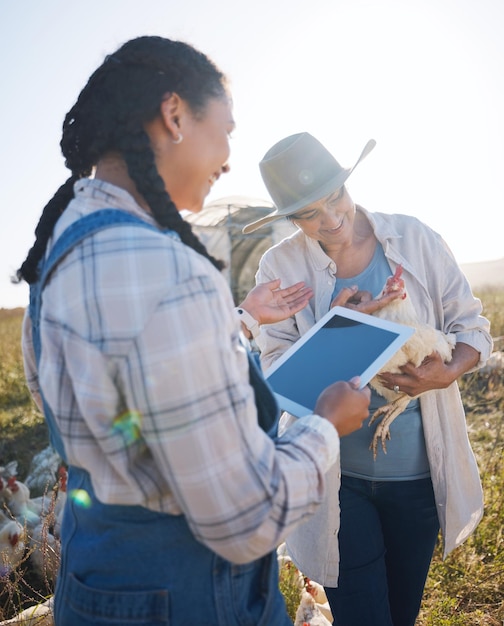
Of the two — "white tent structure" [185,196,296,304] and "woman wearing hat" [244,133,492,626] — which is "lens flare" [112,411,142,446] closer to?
"woman wearing hat" [244,133,492,626]

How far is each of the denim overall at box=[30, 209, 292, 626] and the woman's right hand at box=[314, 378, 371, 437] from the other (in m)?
0.46

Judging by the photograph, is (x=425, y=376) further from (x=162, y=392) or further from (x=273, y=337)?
(x=162, y=392)

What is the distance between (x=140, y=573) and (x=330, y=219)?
1886mm

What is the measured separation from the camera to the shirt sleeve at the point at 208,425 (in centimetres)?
98

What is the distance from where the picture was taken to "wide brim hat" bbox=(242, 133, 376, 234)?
8.46 ft

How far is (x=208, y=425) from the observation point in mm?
998

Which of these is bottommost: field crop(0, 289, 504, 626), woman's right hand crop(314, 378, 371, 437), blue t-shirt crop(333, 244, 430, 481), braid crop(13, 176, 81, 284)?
field crop(0, 289, 504, 626)

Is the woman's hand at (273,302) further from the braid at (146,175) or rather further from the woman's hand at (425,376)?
the braid at (146,175)

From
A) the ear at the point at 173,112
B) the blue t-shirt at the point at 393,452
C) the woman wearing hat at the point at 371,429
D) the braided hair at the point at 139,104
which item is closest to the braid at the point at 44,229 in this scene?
the braided hair at the point at 139,104

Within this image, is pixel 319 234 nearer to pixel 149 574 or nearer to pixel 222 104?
pixel 222 104

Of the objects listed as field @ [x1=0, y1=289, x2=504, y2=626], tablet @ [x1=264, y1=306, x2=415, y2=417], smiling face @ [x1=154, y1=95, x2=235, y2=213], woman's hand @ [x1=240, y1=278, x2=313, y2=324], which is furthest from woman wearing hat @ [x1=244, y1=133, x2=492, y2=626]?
smiling face @ [x1=154, y1=95, x2=235, y2=213]

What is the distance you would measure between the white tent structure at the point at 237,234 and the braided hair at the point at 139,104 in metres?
12.2

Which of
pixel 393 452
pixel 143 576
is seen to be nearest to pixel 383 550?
pixel 393 452

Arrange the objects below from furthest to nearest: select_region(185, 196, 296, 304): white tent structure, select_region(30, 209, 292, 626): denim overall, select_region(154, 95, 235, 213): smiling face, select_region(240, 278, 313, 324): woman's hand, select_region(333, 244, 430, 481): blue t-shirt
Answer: select_region(185, 196, 296, 304): white tent structure
select_region(333, 244, 430, 481): blue t-shirt
select_region(240, 278, 313, 324): woman's hand
select_region(154, 95, 235, 213): smiling face
select_region(30, 209, 292, 626): denim overall
